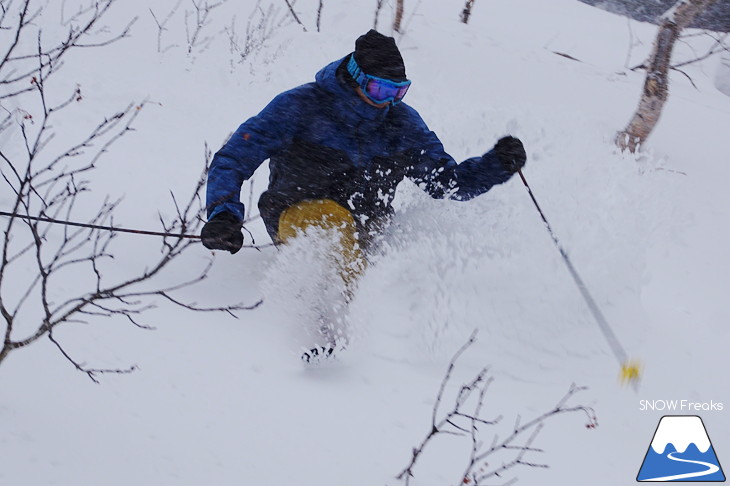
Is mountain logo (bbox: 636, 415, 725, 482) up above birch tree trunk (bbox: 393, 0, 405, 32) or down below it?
below

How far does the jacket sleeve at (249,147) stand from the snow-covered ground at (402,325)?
517mm

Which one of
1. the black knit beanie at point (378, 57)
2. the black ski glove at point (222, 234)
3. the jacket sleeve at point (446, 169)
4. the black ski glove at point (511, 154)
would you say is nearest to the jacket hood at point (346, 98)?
the black knit beanie at point (378, 57)

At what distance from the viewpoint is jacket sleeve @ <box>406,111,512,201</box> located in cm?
347

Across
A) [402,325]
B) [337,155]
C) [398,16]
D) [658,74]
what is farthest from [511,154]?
[398,16]

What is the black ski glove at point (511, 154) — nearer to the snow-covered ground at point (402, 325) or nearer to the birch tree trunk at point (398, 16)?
the snow-covered ground at point (402, 325)

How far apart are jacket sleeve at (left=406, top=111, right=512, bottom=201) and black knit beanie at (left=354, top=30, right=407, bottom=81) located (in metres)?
0.50

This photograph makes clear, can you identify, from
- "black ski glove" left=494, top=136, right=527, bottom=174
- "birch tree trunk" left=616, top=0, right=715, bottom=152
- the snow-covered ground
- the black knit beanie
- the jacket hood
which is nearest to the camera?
the snow-covered ground

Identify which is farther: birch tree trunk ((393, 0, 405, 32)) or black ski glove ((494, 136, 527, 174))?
birch tree trunk ((393, 0, 405, 32))

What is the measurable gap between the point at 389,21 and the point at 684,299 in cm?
582

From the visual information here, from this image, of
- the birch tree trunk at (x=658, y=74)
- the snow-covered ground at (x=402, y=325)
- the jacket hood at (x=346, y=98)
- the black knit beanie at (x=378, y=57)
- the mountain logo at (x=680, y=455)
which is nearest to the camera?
the snow-covered ground at (x=402, y=325)

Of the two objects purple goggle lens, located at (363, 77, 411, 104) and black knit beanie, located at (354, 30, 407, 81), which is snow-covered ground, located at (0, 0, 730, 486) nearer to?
purple goggle lens, located at (363, 77, 411, 104)

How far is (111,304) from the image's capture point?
2.68 m

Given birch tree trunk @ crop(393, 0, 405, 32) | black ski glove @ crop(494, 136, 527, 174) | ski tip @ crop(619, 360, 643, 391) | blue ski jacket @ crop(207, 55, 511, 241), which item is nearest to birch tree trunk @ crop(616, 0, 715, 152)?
black ski glove @ crop(494, 136, 527, 174)

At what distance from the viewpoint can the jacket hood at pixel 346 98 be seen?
311 centimetres
